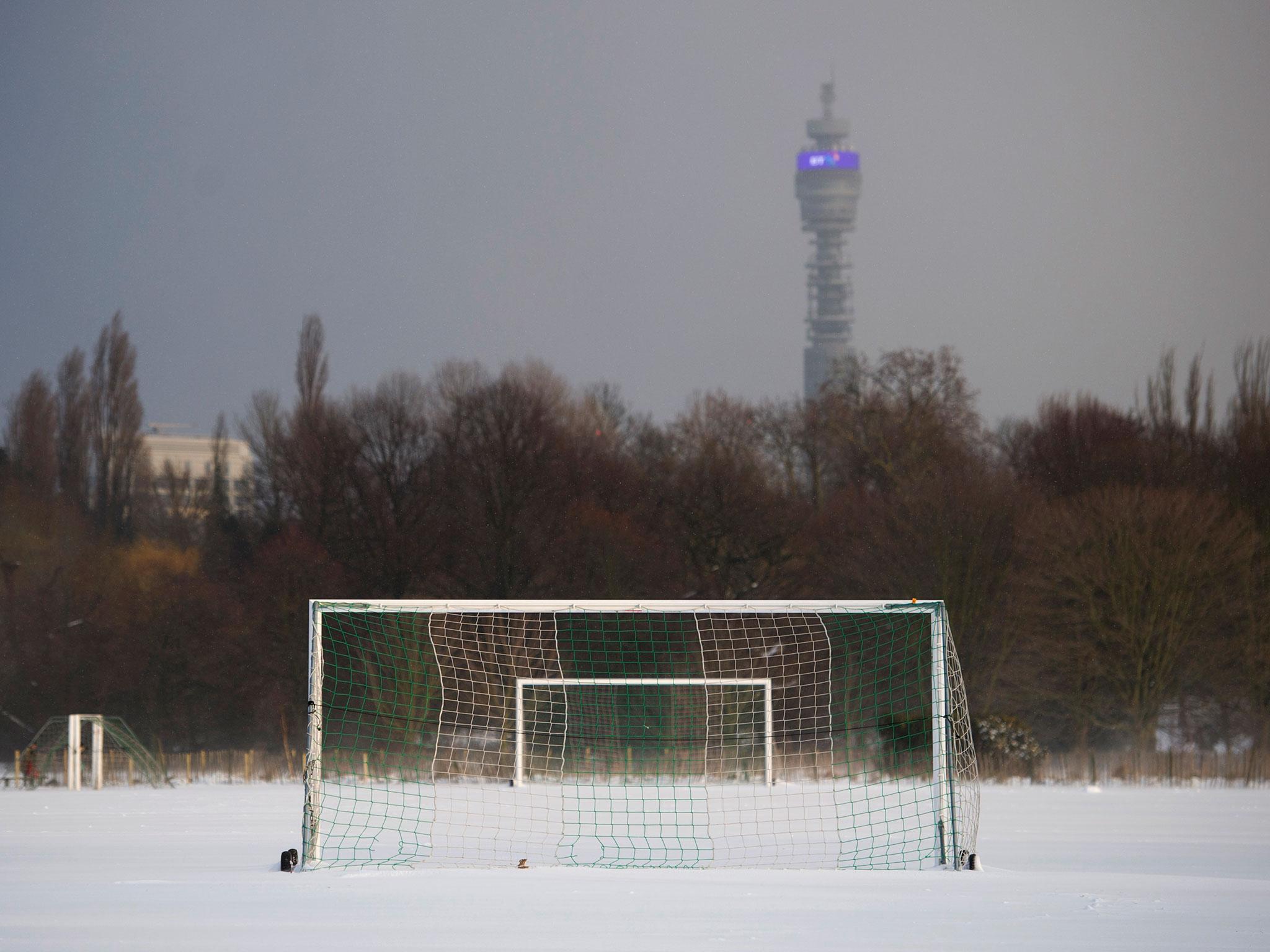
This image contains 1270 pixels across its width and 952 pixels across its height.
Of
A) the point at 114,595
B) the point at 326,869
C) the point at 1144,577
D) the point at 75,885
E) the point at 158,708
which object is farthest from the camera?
the point at 114,595

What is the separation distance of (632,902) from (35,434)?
45194mm

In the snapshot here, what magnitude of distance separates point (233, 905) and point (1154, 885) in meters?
5.87

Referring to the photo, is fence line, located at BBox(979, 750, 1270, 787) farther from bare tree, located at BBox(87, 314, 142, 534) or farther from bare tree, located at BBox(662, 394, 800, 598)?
bare tree, located at BBox(87, 314, 142, 534)

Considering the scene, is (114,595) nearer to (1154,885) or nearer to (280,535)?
(280,535)

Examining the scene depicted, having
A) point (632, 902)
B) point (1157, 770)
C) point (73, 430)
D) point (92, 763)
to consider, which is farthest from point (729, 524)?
point (632, 902)

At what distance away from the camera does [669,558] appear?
36.7m

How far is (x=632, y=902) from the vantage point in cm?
897

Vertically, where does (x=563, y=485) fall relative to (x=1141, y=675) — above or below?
above

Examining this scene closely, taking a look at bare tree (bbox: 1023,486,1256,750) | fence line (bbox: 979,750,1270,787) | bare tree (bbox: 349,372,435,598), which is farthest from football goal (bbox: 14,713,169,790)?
bare tree (bbox: 1023,486,1256,750)

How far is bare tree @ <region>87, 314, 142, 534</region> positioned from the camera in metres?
49.1

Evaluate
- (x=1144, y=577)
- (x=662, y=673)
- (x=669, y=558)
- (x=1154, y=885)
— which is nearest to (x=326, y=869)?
(x=1154, y=885)

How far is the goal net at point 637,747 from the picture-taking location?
38.8 feet

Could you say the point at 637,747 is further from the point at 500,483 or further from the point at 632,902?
the point at 632,902

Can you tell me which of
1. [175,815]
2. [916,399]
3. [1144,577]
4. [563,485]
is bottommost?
[175,815]
